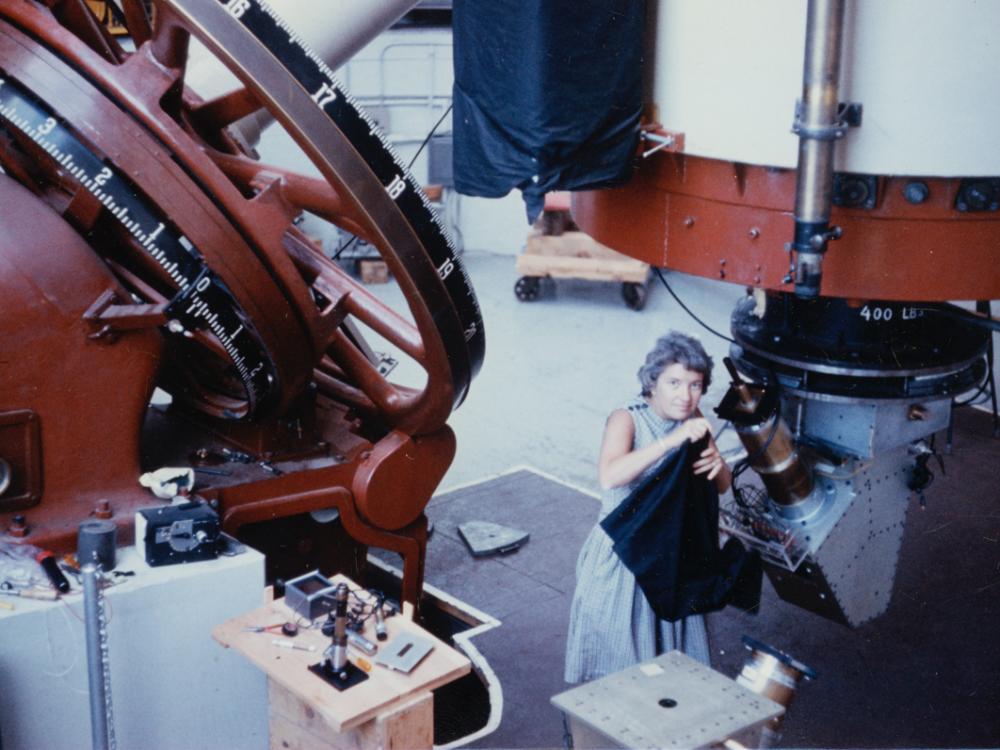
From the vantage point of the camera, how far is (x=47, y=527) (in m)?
4.36

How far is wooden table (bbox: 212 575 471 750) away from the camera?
3523 mm

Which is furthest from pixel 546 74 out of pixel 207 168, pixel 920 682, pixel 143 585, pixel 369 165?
pixel 920 682

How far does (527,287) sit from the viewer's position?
1155 cm

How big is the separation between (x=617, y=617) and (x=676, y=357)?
0.97 meters

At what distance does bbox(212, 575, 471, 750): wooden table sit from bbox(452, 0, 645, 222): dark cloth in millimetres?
1651

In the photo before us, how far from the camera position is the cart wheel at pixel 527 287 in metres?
11.5

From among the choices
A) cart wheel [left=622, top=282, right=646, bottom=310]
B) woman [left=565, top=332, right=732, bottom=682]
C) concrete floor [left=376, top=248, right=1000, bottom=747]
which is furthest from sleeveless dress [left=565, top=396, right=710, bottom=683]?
cart wheel [left=622, top=282, right=646, bottom=310]

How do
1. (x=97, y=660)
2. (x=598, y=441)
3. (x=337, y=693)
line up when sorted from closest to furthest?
A: 1. (x=337, y=693)
2. (x=97, y=660)
3. (x=598, y=441)

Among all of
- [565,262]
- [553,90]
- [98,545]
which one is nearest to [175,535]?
[98,545]

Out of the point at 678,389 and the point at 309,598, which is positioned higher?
the point at 678,389

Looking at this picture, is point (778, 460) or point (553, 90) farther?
point (778, 460)

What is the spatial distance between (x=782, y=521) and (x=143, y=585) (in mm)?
2549

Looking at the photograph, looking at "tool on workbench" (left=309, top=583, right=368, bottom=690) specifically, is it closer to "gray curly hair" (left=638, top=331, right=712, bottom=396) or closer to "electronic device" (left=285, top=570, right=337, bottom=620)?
"electronic device" (left=285, top=570, right=337, bottom=620)

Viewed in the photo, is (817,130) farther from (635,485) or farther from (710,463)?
(635,485)
